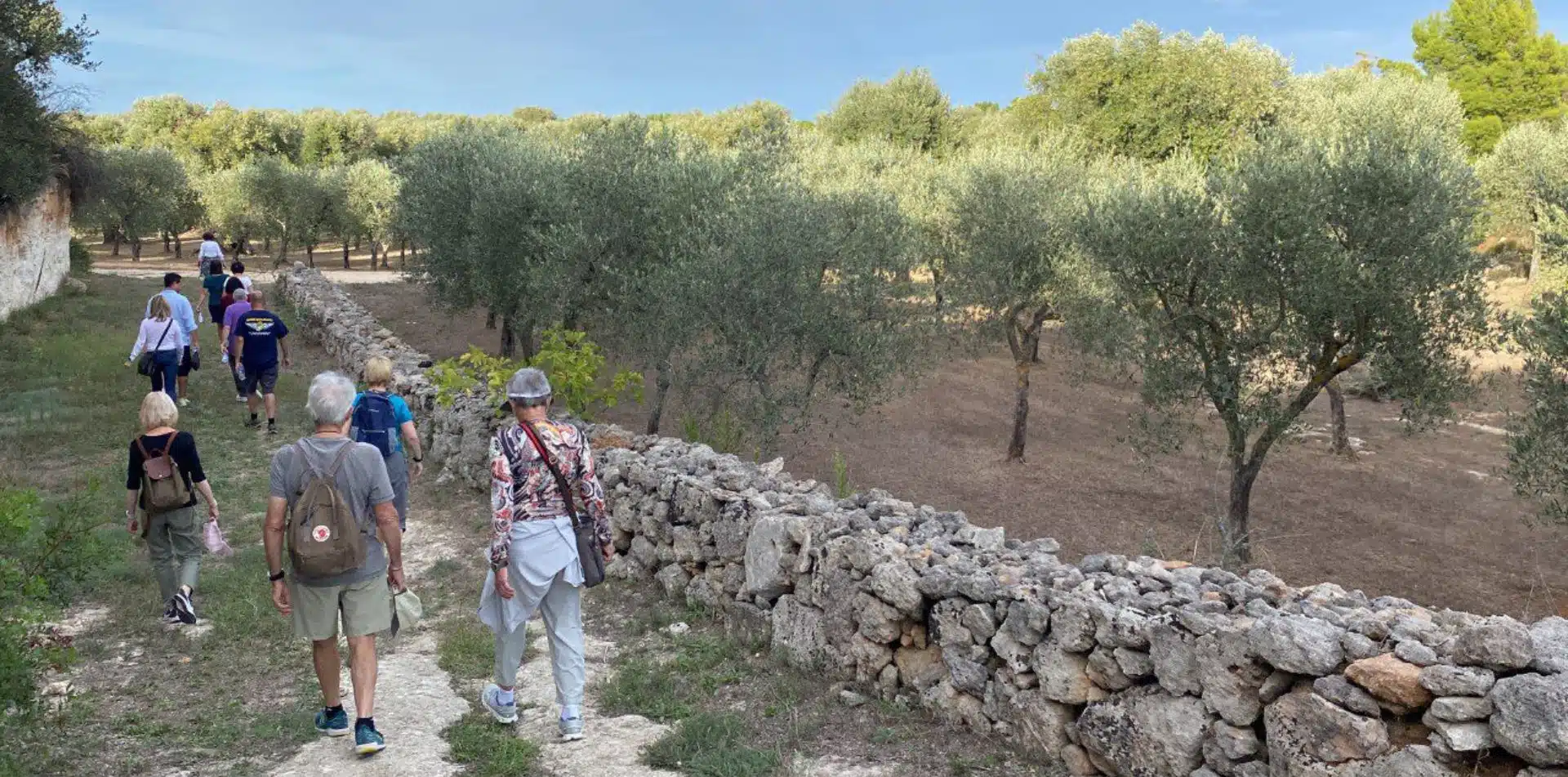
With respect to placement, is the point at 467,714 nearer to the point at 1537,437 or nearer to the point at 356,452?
the point at 356,452

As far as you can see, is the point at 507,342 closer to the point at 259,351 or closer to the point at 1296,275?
the point at 259,351

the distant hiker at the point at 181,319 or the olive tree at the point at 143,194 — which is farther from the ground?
the olive tree at the point at 143,194

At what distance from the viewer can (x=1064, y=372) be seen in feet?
92.9

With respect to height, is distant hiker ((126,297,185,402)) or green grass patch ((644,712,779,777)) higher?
distant hiker ((126,297,185,402))

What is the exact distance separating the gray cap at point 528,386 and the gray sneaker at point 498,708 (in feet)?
6.00

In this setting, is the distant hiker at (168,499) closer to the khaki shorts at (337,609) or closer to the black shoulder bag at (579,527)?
the khaki shorts at (337,609)

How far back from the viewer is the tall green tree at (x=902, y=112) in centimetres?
5409

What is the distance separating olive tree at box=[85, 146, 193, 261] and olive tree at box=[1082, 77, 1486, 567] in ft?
144

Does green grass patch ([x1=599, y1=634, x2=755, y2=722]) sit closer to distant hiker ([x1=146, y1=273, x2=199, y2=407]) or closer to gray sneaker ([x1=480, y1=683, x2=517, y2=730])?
gray sneaker ([x1=480, y1=683, x2=517, y2=730])

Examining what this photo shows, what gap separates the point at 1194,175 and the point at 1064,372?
951 centimetres

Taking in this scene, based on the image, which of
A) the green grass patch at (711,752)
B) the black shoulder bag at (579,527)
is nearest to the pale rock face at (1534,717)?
the green grass patch at (711,752)

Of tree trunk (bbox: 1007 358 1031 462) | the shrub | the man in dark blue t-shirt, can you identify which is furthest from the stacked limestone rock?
tree trunk (bbox: 1007 358 1031 462)

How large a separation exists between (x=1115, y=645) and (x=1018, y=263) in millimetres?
16570

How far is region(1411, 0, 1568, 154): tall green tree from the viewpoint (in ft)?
181
